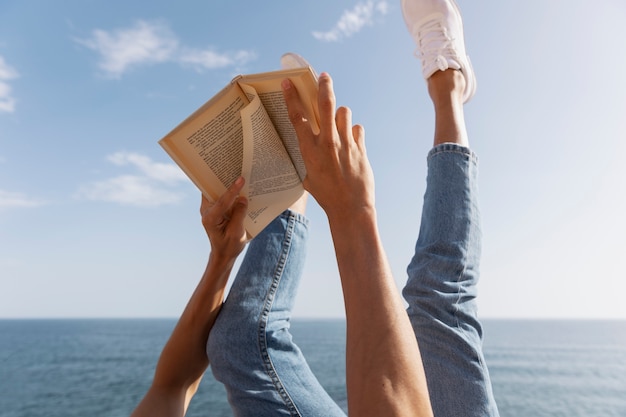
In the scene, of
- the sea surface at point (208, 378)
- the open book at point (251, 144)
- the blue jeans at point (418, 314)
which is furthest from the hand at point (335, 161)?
the sea surface at point (208, 378)

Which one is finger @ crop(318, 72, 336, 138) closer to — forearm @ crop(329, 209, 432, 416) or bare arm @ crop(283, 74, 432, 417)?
bare arm @ crop(283, 74, 432, 417)

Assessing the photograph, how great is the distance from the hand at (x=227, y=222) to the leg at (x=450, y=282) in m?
0.50

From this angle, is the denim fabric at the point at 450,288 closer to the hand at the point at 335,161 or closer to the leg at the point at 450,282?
the leg at the point at 450,282

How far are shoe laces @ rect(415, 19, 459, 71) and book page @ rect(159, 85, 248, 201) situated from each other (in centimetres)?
85

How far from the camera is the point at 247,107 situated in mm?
1147

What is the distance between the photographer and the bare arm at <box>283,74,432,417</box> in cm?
74

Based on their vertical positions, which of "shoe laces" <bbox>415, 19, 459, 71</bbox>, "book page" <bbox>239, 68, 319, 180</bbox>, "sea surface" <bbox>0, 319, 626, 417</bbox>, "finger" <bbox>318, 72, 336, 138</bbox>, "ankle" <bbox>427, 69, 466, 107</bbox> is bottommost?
"sea surface" <bbox>0, 319, 626, 417</bbox>

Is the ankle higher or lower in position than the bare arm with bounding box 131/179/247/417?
higher

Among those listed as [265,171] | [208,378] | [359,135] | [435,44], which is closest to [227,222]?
[265,171]

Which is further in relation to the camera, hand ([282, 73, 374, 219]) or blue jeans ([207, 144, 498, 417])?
blue jeans ([207, 144, 498, 417])

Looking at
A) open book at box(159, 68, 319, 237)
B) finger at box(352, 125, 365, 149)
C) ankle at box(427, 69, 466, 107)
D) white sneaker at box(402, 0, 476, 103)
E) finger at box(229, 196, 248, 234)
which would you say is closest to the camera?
finger at box(352, 125, 365, 149)

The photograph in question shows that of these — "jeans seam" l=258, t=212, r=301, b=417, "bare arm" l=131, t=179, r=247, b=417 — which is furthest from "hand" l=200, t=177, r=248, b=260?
"jeans seam" l=258, t=212, r=301, b=417

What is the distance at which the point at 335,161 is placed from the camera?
93 cm

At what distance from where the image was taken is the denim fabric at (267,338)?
1254 millimetres
